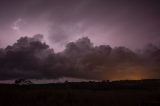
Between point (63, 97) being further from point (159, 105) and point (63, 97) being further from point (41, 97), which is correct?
point (159, 105)

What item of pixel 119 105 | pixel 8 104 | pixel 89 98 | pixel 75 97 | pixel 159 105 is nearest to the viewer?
pixel 159 105

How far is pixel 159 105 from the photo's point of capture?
19.3 meters

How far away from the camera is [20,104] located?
26.0 metres

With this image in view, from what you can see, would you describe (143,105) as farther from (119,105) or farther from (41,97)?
(41,97)

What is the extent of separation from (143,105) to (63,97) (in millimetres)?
11833

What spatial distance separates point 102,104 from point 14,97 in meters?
10.1

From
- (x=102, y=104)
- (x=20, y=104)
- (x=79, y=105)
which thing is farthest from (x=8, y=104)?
(x=102, y=104)

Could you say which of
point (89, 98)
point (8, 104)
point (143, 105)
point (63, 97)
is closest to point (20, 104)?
point (8, 104)

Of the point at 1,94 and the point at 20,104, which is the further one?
the point at 1,94

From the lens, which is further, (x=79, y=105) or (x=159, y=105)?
(x=79, y=105)

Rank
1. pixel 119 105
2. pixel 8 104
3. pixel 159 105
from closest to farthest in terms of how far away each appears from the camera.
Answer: pixel 159 105, pixel 8 104, pixel 119 105

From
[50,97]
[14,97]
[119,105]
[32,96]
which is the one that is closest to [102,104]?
[119,105]

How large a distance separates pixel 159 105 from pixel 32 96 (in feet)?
51.4

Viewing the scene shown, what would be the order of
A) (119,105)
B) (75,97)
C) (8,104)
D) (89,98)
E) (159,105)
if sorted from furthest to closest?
(89,98)
(75,97)
(119,105)
(8,104)
(159,105)
